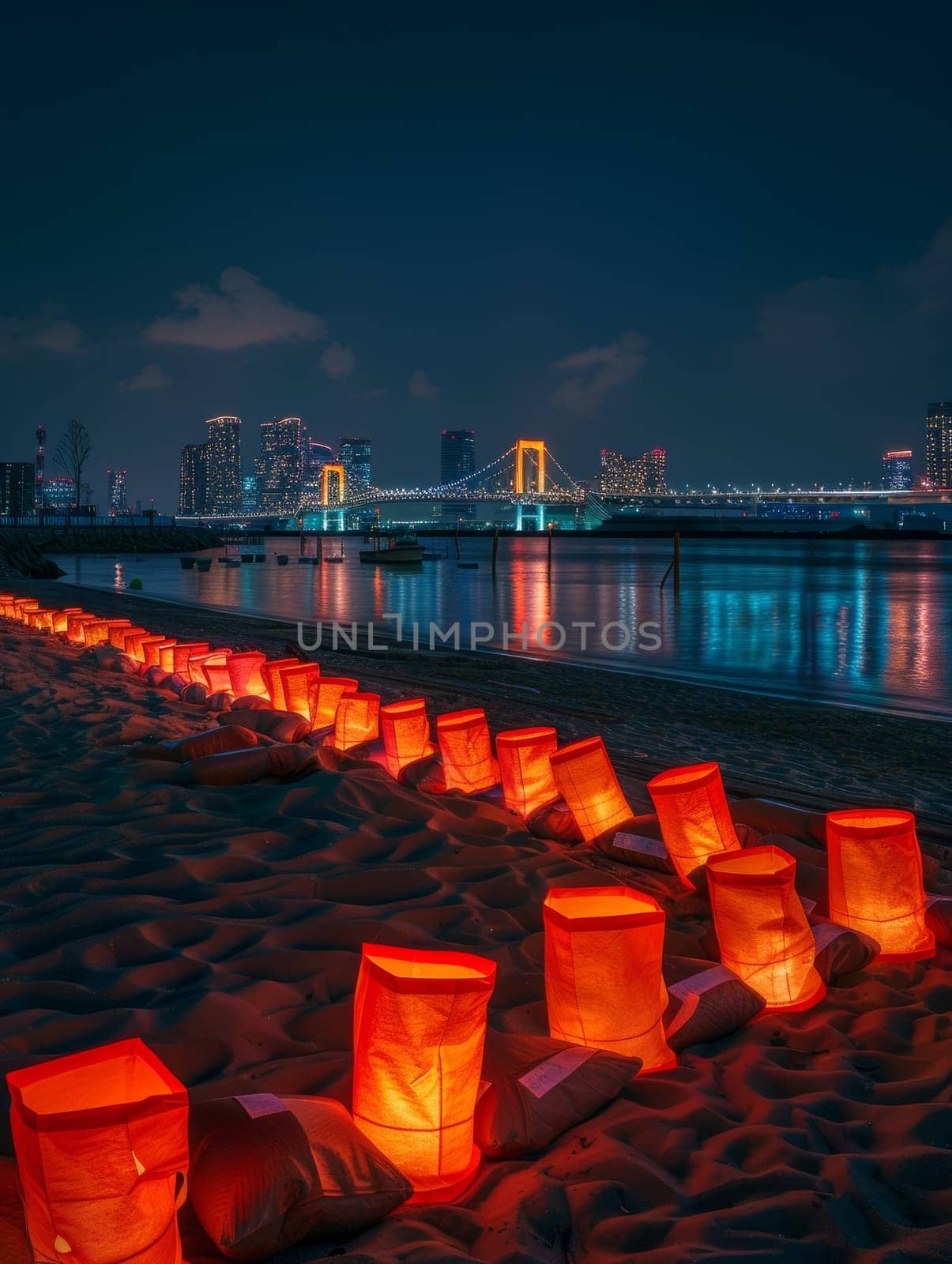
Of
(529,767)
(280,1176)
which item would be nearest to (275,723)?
(529,767)

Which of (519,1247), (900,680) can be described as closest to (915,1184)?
(519,1247)

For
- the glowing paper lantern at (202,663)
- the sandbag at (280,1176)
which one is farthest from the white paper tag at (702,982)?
the glowing paper lantern at (202,663)

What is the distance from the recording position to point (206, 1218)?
133 centimetres

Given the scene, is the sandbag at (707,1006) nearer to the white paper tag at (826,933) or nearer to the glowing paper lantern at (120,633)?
the white paper tag at (826,933)

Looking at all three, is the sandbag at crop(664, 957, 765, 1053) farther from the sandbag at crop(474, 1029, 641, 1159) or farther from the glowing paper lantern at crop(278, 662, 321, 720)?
the glowing paper lantern at crop(278, 662, 321, 720)

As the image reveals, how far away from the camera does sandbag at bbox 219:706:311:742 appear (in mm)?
4438

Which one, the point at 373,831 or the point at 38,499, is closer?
the point at 373,831

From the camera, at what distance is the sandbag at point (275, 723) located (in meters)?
4.44

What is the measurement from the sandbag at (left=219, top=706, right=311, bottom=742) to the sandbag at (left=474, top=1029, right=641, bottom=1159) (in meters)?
2.74

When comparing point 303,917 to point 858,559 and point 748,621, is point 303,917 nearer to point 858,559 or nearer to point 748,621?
point 748,621

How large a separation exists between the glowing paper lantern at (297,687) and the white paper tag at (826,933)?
3.12 metres

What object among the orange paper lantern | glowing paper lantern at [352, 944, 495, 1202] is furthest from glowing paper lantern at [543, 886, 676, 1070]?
the orange paper lantern

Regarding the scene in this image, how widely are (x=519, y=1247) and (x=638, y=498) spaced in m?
83.0

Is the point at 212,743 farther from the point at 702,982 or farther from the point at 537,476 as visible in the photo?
the point at 537,476
